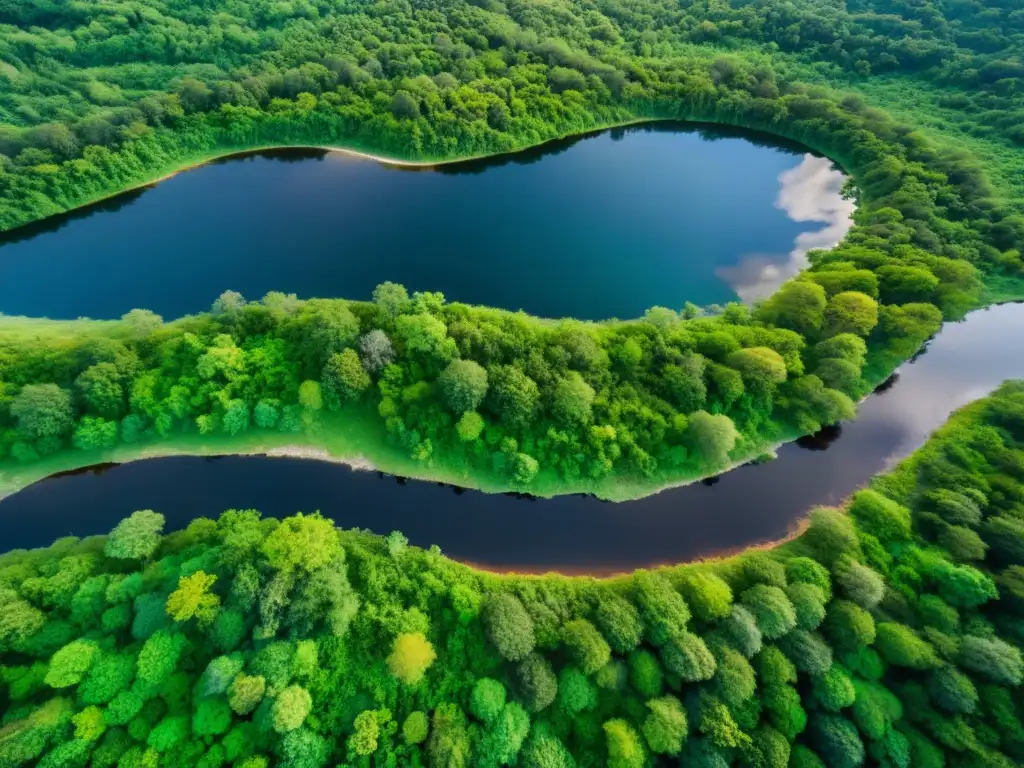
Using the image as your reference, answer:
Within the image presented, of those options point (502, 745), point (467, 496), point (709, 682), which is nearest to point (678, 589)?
point (709, 682)

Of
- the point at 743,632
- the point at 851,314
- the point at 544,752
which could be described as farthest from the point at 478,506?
the point at 851,314

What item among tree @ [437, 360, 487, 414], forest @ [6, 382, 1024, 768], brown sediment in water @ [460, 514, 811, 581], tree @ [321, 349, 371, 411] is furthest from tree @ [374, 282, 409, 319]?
brown sediment in water @ [460, 514, 811, 581]

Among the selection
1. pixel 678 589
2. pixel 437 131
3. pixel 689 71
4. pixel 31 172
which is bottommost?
pixel 678 589

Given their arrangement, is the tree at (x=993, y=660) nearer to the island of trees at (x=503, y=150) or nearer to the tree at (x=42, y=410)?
the island of trees at (x=503, y=150)

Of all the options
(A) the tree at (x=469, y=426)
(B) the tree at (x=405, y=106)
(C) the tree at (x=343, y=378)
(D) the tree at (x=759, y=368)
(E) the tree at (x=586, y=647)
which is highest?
(B) the tree at (x=405, y=106)

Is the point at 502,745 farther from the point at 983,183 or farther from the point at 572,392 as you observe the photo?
the point at 983,183

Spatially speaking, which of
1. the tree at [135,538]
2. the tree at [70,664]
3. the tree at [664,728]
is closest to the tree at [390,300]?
the tree at [135,538]

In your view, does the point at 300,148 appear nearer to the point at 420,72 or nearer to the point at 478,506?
the point at 420,72
